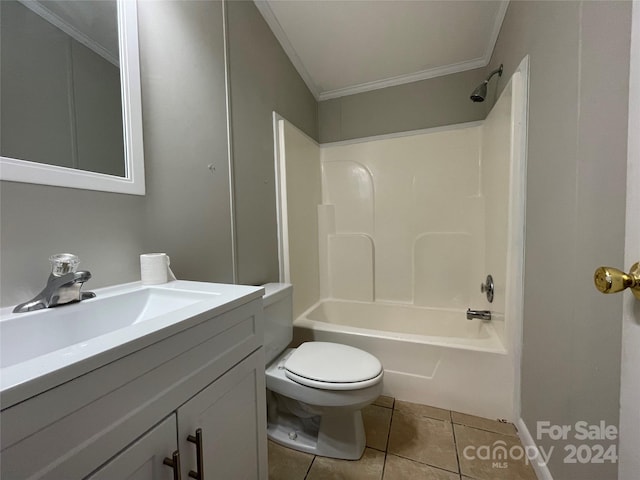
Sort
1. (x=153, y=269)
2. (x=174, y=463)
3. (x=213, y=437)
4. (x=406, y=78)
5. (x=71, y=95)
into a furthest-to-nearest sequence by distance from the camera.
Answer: (x=406, y=78) → (x=153, y=269) → (x=71, y=95) → (x=213, y=437) → (x=174, y=463)

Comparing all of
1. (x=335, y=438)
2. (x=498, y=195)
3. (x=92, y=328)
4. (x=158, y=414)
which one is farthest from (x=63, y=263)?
(x=498, y=195)

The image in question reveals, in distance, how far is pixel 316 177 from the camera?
7.82ft

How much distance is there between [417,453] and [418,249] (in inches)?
56.1

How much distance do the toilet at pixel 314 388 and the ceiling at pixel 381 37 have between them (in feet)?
5.45

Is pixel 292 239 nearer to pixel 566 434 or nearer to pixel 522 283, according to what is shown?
pixel 522 283

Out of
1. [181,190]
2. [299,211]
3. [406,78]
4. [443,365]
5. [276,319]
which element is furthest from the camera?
[406,78]

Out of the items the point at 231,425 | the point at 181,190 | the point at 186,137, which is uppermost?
the point at 186,137

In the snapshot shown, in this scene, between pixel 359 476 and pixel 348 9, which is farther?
pixel 348 9

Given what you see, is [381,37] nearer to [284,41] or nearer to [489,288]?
[284,41]

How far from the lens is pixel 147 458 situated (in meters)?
0.49

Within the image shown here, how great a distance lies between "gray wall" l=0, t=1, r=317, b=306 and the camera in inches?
26.6

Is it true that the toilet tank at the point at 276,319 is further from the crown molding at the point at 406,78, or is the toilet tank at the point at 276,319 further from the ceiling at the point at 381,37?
the crown molding at the point at 406,78

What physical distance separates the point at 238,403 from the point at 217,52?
150 centimetres

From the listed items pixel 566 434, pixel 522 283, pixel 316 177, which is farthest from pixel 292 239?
pixel 566 434
